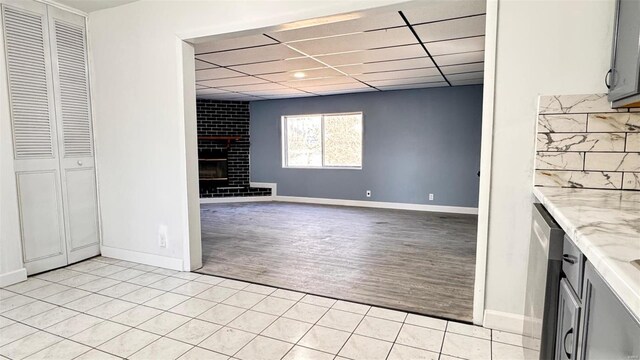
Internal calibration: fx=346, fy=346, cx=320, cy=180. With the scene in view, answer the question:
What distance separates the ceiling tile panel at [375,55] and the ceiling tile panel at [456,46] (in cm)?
13

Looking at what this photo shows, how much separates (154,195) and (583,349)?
3244 mm

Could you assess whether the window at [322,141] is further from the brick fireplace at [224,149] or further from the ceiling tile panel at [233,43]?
the ceiling tile panel at [233,43]

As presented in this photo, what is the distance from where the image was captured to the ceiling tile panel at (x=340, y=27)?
2767mm

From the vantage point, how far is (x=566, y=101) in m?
1.92

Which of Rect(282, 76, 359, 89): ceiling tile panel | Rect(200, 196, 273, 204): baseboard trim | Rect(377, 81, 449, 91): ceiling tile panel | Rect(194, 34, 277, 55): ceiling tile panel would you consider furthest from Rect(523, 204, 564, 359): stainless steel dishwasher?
Rect(200, 196, 273, 204): baseboard trim

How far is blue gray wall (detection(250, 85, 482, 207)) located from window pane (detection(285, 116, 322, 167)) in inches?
7.8

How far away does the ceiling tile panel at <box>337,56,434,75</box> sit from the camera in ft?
13.6

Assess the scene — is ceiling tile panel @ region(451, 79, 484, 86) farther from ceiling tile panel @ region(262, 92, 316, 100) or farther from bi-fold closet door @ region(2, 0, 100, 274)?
bi-fold closet door @ region(2, 0, 100, 274)

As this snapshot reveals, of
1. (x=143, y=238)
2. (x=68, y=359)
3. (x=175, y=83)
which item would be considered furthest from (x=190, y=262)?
(x=175, y=83)

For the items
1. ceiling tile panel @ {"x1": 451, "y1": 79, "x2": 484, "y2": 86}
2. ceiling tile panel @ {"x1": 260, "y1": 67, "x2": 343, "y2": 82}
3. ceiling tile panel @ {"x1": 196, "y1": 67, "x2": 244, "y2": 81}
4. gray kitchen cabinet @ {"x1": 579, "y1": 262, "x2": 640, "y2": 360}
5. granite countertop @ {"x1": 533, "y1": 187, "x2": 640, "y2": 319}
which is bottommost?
gray kitchen cabinet @ {"x1": 579, "y1": 262, "x2": 640, "y2": 360}

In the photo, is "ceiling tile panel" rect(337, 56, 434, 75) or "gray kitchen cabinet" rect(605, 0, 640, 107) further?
"ceiling tile panel" rect(337, 56, 434, 75)

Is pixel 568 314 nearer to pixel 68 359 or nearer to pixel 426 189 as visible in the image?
pixel 68 359

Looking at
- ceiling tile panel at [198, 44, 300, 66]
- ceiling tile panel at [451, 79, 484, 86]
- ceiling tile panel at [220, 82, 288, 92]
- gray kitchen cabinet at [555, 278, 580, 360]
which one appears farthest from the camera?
ceiling tile panel at [220, 82, 288, 92]

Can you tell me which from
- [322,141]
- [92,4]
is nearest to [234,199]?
[322,141]
